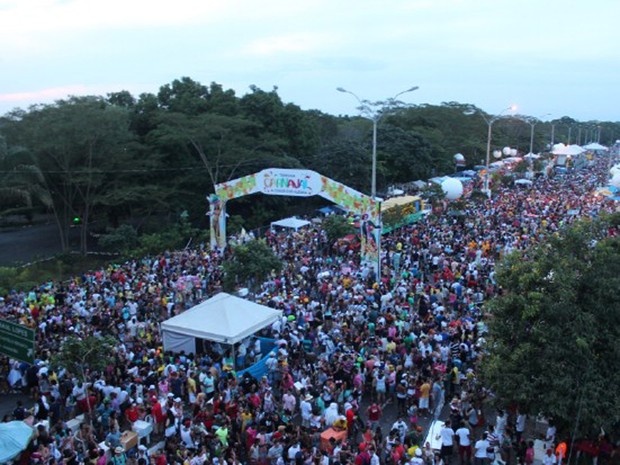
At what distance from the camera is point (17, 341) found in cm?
1089

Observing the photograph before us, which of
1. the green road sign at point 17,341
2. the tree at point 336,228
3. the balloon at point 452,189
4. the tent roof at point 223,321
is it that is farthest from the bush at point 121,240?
the balloon at point 452,189

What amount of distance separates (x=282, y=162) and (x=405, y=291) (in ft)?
59.8

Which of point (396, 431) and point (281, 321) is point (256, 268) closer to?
point (281, 321)

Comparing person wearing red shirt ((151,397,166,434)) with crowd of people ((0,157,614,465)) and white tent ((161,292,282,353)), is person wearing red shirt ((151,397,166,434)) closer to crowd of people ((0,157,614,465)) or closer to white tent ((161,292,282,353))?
crowd of people ((0,157,614,465))

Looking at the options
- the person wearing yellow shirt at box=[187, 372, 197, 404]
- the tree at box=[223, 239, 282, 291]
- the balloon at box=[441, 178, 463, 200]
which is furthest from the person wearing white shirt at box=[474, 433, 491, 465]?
the balloon at box=[441, 178, 463, 200]

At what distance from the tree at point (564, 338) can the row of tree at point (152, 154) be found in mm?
25018

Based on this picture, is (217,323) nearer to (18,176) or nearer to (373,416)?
(373,416)

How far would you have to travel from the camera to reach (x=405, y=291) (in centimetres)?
1920

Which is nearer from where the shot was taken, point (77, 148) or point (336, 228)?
point (336, 228)

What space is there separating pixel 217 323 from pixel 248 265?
17.3 ft

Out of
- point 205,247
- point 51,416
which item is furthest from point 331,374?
point 205,247

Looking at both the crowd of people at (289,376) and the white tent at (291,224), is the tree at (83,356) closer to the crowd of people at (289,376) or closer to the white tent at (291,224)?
the crowd of people at (289,376)

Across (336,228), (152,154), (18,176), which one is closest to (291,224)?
(336,228)

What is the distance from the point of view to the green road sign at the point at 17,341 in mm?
10727
